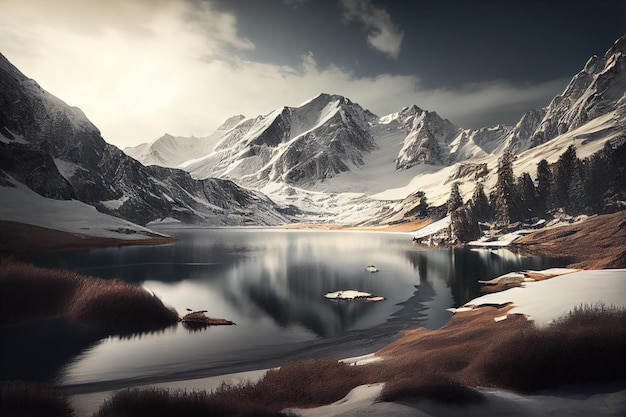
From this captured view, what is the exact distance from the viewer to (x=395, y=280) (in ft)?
105

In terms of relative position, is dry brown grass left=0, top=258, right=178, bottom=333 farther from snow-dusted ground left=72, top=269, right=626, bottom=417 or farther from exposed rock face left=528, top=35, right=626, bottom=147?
exposed rock face left=528, top=35, right=626, bottom=147

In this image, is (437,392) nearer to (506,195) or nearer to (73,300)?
(73,300)

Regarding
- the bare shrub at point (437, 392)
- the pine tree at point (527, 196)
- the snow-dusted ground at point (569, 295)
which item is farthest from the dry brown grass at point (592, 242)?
the bare shrub at point (437, 392)

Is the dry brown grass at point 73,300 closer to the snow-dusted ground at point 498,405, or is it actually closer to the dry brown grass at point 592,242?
the snow-dusted ground at point 498,405

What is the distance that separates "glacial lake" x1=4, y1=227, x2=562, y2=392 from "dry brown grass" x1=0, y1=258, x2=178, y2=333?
0.49 m

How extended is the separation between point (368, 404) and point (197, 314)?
10.9 m

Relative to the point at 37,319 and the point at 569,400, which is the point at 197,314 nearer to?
the point at 37,319

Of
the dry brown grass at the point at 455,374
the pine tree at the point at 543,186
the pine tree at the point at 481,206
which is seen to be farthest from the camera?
the pine tree at the point at 481,206

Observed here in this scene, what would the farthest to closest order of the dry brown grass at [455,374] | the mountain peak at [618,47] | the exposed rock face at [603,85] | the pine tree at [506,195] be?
the pine tree at [506,195] → the exposed rock face at [603,85] → the mountain peak at [618,47] → the dry brown grass at [455,374]

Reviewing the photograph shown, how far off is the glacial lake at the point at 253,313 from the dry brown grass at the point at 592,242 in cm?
66

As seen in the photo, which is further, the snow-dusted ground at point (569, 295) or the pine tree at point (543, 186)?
the pine tree at point (543, 186)

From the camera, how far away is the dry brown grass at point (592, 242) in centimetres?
1323

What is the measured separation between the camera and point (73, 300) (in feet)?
30.8

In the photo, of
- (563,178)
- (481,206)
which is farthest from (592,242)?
(481,206)
